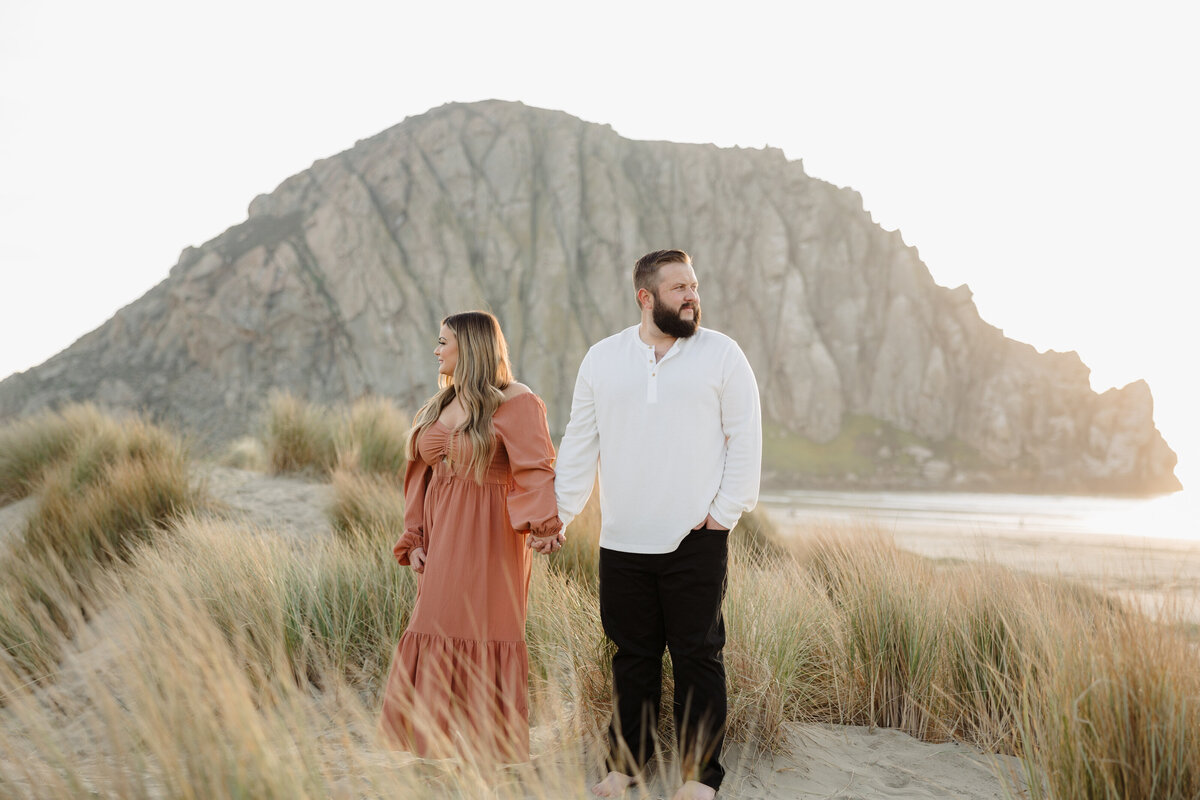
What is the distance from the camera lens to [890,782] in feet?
10.9

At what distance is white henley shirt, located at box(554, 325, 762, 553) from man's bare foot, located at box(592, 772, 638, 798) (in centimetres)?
90

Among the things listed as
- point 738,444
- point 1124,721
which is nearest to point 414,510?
point 738,444

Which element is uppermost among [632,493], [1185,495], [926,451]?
[632,493]

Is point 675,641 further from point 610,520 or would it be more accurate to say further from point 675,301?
point 675,301

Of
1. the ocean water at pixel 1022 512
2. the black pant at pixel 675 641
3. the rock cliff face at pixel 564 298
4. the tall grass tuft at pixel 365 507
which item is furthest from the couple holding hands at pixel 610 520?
the rock cliff face at pixel 564 298

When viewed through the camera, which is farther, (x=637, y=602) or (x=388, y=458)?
(x=388, y=458)

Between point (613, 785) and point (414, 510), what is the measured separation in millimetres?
1624

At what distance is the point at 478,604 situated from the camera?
A: 3416mm

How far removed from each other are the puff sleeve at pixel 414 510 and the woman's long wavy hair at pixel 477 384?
0.16 meters

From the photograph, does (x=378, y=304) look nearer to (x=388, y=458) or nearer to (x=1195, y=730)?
(x=388, y=458)

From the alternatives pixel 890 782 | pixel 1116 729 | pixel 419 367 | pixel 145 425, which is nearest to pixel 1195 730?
pixel 1116 729

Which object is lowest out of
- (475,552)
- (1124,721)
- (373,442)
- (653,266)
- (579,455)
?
(1124,721)

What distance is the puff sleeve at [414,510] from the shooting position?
3764mm

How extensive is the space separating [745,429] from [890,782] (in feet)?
5.70
